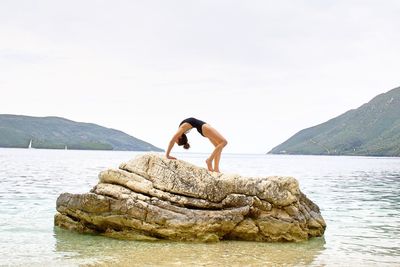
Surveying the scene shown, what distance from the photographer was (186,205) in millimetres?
19953

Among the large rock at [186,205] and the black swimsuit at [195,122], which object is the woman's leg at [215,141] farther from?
the large rock at [186,205]

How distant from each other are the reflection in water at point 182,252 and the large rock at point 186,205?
584mm

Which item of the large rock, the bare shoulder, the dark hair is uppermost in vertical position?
the bare shoulder

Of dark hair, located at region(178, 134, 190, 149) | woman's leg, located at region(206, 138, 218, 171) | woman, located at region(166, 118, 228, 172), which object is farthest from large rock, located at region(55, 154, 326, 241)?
dark hair, located at region(178, 134, 190, 149)

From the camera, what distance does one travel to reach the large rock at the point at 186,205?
1950 centimetres

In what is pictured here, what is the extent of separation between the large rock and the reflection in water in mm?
584

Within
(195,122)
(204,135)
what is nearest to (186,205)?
(204,135)

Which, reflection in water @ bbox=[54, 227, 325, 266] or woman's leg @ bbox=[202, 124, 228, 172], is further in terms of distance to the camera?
woman's leg @ bbox=[202, 124, 228, 172]

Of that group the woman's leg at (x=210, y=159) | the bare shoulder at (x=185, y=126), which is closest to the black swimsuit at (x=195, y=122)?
the bare shoulder at (x=185, y=126)

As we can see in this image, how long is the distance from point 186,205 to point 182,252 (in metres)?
2.83

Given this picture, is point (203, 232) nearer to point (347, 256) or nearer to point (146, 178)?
point (146, 178)

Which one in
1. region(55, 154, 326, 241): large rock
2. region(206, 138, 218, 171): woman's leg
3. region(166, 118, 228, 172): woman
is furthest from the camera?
region(166, 118, 228, 172): woman

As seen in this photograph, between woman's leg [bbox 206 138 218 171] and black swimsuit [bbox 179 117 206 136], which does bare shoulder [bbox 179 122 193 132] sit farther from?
woman's leg [bbox 206 138 218 171]

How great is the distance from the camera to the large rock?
64.0 feet
